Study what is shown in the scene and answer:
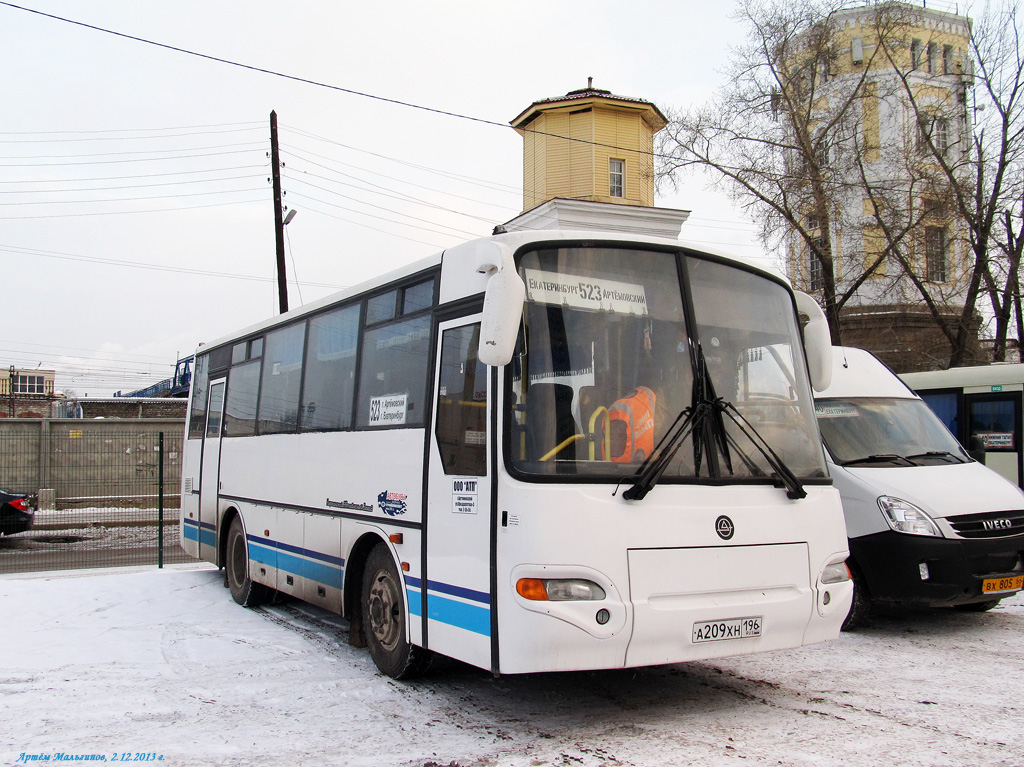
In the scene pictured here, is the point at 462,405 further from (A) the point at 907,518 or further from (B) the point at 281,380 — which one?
(A) the point at 907,518

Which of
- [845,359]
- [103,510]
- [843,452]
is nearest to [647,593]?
[843,452]

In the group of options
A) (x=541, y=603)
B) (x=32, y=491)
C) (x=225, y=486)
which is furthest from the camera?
(x=32, y=491)

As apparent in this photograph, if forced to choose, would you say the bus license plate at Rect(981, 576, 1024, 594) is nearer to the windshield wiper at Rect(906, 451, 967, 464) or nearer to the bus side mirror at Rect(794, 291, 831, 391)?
the windshield wiper at Rect(906, 451, 967, 464)

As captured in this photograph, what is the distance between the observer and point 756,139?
2380 cm

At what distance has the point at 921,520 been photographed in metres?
7.61

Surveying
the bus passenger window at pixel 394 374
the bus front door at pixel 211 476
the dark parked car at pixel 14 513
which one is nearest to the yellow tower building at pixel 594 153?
the dark parked car at pixel 14 513

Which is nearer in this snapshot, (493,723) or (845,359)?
(493,723)

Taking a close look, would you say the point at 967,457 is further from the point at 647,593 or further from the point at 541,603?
the point at 541,603

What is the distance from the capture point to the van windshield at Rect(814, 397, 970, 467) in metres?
8.49

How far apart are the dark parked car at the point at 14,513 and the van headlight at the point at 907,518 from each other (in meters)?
15.8

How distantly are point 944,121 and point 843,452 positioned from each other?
1857 centimetres

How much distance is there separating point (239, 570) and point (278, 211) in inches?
627

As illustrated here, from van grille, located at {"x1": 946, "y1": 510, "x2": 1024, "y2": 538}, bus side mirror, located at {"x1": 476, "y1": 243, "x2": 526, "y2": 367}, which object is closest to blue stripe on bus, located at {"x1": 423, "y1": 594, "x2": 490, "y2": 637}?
bus side mirror, located at {"x1": 476, "y1": 243, "x2": 526, "y2": 367}

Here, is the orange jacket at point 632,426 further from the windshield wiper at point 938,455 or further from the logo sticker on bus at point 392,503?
the windshield wiper at point 938,455
